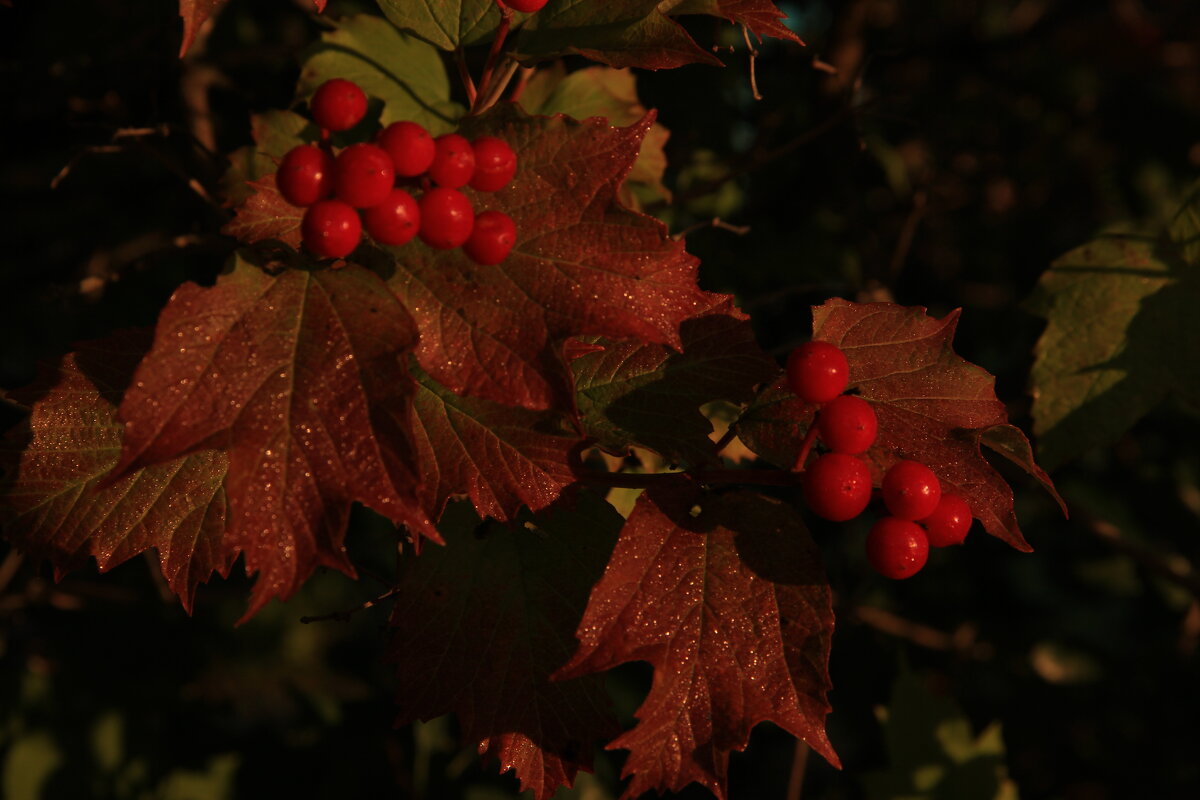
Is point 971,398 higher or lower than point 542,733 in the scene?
higher

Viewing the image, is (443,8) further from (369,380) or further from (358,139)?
(369,380)

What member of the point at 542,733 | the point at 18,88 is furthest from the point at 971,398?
the point at 18,88

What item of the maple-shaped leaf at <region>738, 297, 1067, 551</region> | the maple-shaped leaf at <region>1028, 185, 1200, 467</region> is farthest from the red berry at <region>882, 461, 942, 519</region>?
the maple-shaped leaf at <region>1028, 185, 1200, 467</region>

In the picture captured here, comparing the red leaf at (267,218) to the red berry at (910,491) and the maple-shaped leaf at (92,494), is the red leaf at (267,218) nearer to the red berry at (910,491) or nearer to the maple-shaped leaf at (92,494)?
the maple-shaped leaf at (92,494)

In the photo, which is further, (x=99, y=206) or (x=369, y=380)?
(x=99, y=206)

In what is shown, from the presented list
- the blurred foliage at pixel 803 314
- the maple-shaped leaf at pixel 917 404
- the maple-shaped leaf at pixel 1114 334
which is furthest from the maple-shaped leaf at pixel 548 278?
the maple-shaped leaf at pixel 1114 334

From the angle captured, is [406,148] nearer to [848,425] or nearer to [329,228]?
[329,228]
